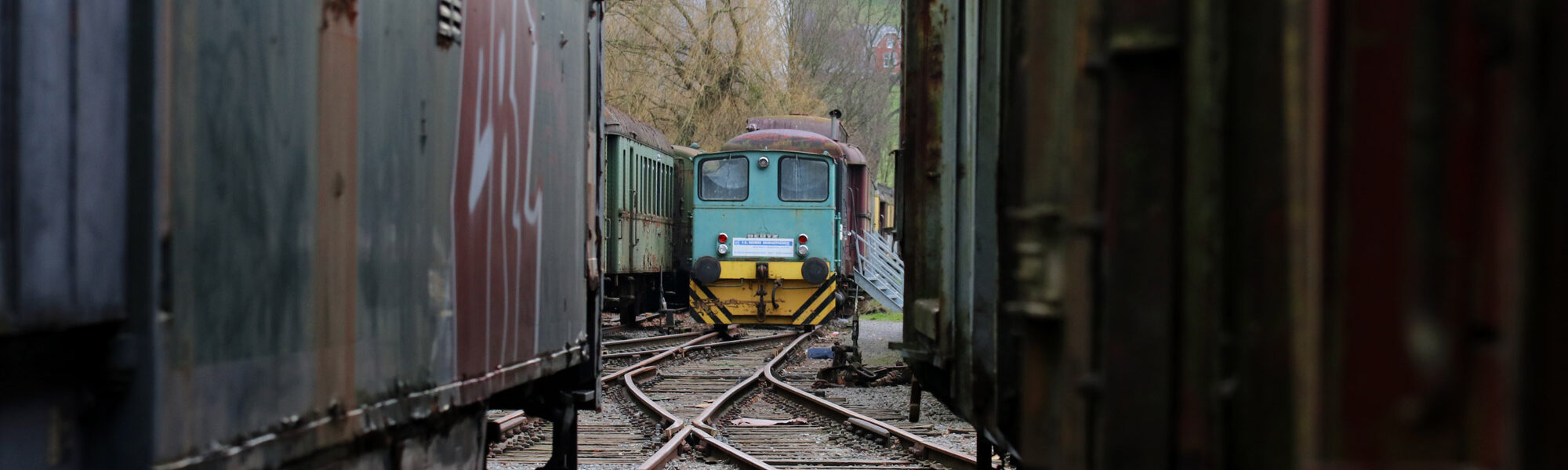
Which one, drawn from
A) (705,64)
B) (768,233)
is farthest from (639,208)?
(705,64)

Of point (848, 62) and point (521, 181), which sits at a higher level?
point (848, 62)

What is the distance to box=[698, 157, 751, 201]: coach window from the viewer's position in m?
17.0

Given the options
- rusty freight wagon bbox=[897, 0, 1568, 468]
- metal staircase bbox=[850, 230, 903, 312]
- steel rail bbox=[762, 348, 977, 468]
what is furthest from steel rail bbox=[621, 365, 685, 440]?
rusty freight wagon bbox=[897, 0, 1568, 468]

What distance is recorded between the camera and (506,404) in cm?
493

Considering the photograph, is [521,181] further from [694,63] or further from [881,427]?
[694,63]

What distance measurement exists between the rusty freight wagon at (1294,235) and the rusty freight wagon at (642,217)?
44.5 feet

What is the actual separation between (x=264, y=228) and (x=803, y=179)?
14.4 meters

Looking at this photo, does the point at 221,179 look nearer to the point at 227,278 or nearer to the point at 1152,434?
the point at 227,278

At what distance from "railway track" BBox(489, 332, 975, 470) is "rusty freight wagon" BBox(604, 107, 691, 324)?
13.9ft

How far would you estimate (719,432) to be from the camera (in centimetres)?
906

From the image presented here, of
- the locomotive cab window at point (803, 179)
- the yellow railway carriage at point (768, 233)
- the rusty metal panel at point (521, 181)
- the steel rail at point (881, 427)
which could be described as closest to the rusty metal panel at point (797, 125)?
the yellow railway carriage at point (768, 233)

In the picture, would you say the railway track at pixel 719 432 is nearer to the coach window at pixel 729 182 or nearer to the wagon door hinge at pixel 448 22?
the wagon door hinge at pixel 448 22

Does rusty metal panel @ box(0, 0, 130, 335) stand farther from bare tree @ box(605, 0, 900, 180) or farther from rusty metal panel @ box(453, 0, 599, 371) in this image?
bare tree @ box(605, 0, 900, 180)

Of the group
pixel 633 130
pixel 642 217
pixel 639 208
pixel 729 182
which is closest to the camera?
pixel 729 182
